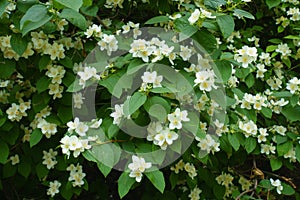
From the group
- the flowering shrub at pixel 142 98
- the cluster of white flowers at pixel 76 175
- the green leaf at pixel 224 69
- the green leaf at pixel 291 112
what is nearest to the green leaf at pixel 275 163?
the flowering shrub at pixel 142 98

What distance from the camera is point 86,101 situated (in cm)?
186

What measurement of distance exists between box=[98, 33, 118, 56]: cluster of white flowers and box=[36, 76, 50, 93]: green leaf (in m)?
0.30

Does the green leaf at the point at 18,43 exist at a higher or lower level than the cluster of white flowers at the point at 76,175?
higher

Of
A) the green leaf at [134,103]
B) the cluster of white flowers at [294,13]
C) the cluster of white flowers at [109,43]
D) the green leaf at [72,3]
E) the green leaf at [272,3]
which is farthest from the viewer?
the cluster of white flowers at [294,13]

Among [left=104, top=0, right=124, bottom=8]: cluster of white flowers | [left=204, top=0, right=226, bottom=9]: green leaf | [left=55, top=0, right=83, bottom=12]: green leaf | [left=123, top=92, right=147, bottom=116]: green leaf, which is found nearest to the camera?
[left=55, top=0, right=83, bottom=12]: green leaf

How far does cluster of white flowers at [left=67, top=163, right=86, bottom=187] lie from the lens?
2.00 m

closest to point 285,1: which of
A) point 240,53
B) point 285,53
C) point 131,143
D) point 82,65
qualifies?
point 285,53

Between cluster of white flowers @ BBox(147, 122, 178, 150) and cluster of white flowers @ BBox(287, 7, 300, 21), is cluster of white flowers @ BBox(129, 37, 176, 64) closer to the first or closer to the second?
cluster of white flowers @ BBox(147, 122, 178, 150)

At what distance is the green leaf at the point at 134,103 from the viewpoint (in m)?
1.33

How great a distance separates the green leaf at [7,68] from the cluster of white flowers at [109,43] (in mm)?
425

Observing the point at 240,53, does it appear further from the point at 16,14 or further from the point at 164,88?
the point at 16,14

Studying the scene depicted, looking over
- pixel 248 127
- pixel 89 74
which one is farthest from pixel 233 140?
pixel 89 74

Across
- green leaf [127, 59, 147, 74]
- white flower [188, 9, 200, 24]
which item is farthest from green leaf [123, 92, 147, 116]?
white flower [188, 9, 200, 24]

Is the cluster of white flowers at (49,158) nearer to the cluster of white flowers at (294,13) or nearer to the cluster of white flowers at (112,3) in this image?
the cluster of white flowers at (112,3)
